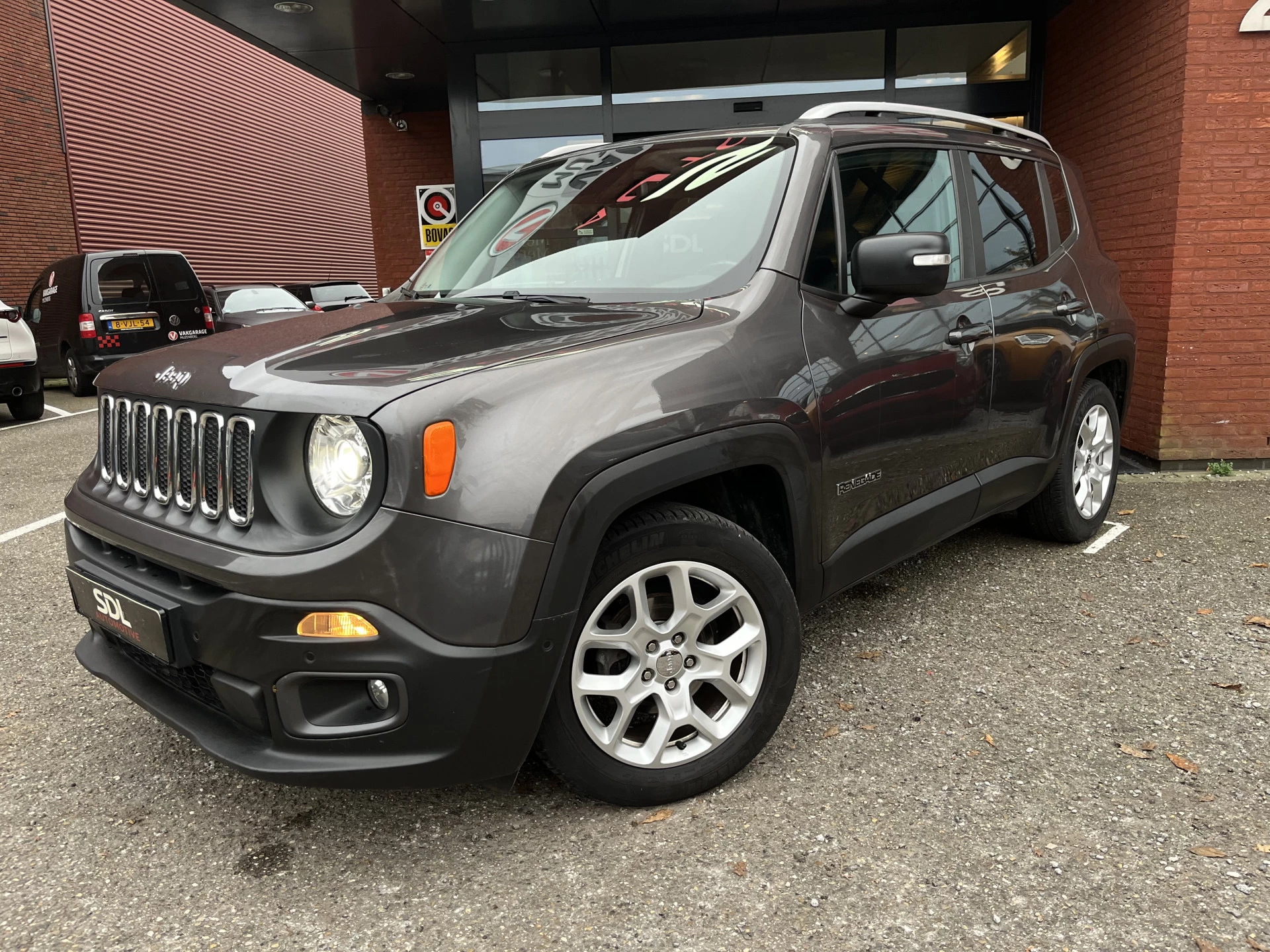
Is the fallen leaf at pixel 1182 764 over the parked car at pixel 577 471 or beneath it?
beneath

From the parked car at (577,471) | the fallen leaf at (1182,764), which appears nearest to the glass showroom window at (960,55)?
the parked car at (577,471)

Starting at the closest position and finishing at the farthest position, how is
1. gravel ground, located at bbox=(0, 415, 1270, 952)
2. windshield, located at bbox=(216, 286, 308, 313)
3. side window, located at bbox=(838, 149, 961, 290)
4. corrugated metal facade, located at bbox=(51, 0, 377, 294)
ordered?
1. gravel ground, located at bbox=(0, 415, 1270, 952)
2. side window, located at bbox=(838, 149, 961, 290)
3. windshield, located at bbox=(216, 286, 308, 313)
4. corrugated metal facade, located at bbox=(51, 0, 377, 294)

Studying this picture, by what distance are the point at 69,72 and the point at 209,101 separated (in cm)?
400

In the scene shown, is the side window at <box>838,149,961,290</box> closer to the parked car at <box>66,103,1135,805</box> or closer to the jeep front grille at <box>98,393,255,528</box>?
the parked car at <box>66,103,1135,805</box>

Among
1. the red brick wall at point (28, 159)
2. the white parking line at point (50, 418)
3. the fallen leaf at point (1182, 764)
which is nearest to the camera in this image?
the fallen leaf at point (1182, 764)

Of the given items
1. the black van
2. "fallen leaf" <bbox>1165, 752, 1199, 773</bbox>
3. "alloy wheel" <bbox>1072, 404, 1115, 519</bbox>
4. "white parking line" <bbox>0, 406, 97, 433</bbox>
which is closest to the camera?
"fallen leaf" <bbox>1165, 752, 1199, 773</bbox>

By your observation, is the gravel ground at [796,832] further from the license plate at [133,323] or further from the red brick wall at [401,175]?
the red brick wall at [401,175]

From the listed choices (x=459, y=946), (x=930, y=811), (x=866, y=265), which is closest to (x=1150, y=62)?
(x=866, y=265)

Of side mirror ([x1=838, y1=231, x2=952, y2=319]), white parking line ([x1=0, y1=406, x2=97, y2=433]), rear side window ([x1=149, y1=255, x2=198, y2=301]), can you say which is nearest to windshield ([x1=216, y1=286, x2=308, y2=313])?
rear side window ([x1=149, y1=255, x2=198, y2=301])

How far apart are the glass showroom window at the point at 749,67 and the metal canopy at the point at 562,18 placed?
105 mm

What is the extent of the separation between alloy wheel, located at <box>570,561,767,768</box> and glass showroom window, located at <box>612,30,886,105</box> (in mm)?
7161

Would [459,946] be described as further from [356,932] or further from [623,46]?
[623,46]

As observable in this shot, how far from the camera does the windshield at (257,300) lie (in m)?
13.4

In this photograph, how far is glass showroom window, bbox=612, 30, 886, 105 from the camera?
835cm
